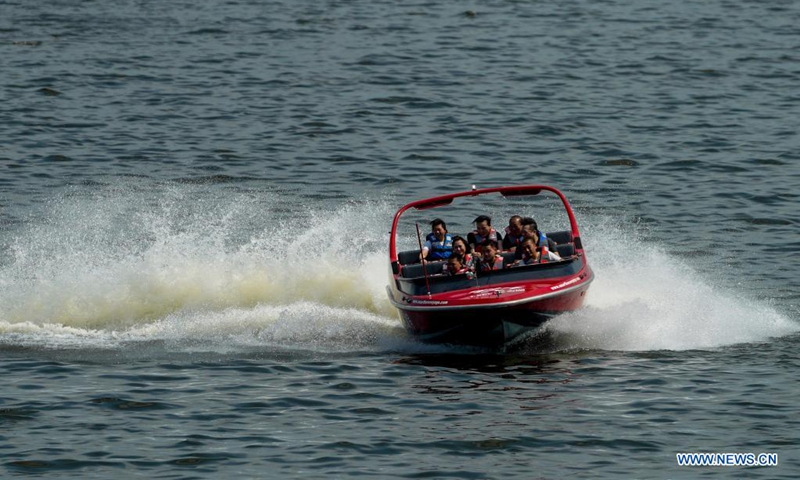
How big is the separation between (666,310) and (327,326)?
5149 millimetres

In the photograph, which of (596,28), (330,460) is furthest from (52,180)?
(596,28)

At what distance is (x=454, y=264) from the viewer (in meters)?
18.9

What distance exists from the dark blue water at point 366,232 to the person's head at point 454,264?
115 centimetres

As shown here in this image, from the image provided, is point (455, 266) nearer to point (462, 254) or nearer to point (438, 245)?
point (462, 254)

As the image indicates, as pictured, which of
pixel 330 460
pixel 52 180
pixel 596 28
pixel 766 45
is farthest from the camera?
pixel 596 28

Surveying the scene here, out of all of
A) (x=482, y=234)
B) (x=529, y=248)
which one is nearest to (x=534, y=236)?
(x=529, y=248)

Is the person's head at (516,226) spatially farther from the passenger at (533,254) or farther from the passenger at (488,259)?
the passenger at (488,259)

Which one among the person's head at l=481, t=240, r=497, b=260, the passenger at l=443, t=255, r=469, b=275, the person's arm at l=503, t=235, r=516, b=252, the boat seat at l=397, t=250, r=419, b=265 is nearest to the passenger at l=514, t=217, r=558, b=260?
the person's arm at l=503, t=235, r=516, b=252

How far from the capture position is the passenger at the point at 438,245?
66.2 feet

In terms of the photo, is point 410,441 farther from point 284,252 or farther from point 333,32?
point 333,32

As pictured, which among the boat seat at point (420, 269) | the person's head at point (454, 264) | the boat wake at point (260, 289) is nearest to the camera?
the person's head at point (454, 264)

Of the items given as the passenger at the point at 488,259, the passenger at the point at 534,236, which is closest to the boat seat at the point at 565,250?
the passenger at the point at 534,236

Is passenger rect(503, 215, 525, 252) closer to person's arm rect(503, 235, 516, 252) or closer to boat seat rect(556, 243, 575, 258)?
person's arm rect(503, 235, 516, 252)

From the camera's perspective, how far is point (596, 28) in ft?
160
